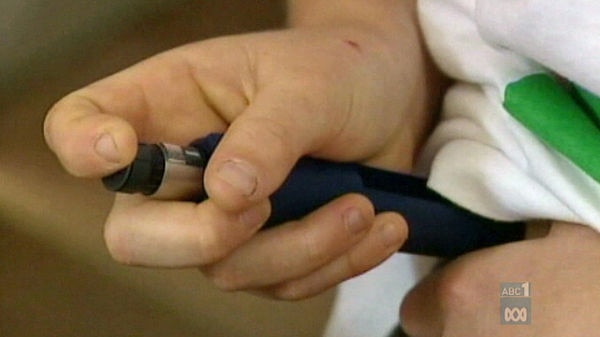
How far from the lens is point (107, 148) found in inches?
12.7

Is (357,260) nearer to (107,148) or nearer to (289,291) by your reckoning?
(289,291)

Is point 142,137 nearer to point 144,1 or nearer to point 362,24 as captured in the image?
point 362,24

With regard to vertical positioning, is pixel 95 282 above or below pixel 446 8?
below

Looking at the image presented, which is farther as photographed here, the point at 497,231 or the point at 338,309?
the point at 338,309

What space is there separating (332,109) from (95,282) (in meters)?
0.30

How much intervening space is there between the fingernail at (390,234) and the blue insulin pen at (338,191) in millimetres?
13

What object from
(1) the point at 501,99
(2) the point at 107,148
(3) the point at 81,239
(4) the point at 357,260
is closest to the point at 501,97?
(1) the point at 501,99

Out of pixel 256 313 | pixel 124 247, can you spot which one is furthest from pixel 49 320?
pixel 124 247

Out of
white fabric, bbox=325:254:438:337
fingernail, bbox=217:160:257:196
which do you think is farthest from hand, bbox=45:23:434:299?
white fabric, bbox=325:254:438:337

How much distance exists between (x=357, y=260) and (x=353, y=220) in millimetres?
42

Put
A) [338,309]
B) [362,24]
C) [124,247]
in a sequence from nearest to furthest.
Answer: [124,247], [362,24], [338,309]

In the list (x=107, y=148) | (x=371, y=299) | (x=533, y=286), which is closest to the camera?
(x=107, y=148)

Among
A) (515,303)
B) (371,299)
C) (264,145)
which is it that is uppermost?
(264,145)

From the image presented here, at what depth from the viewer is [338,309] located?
23.3 inches
